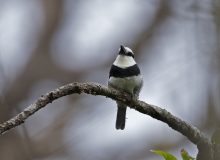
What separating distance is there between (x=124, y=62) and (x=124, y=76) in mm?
301

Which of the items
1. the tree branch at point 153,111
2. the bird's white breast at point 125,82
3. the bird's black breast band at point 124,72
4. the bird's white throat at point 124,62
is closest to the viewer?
the tree branch at point 153,111

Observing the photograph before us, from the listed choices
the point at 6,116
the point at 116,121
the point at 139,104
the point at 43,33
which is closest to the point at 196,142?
the point at 139,104

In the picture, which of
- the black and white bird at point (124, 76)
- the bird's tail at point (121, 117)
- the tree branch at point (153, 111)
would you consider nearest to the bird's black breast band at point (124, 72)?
the black and white bird at point (124, 76)

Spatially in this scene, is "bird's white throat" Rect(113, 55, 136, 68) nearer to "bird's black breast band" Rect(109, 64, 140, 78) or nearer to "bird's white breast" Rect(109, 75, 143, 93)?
"bird's black breast band" Rect(109, 64, 140, 78)

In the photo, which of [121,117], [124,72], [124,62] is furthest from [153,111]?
[121,117]

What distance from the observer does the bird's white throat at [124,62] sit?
14.7ft

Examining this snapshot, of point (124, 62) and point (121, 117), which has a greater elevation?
point (124, 62)

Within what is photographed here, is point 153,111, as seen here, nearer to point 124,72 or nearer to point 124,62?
point 124,72

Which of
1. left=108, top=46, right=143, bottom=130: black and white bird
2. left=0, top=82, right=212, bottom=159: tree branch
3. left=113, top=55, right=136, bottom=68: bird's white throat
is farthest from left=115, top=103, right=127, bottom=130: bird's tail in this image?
left=0, top=82, right=212, bottom=159: tree branch

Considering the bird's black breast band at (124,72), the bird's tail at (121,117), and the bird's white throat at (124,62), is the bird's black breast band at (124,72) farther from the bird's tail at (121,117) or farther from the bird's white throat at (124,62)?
the bird's tail at (121,117)

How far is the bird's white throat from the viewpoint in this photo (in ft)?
14.7

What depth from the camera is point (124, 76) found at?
421cm

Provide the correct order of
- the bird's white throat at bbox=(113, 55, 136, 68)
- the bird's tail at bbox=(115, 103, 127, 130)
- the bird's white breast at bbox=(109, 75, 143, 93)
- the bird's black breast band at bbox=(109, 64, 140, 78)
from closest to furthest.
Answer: the bird's white breast at bbox=(109, 75, 143, 93) < the bird's black breast band at bbox=(109, 64, 140, 78) < the bird's white throat at bbox=(113, 55, 136, 68) < the bird's tail at bbox=(115, 103, 127, 130)

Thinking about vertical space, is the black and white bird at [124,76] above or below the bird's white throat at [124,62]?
below
